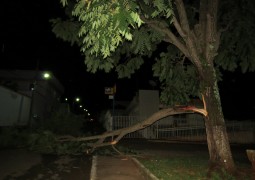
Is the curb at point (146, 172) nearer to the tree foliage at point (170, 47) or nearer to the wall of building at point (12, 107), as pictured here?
the tree foliage at point (170, 47)

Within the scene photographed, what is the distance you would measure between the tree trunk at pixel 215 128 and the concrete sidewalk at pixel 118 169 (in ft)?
8.42

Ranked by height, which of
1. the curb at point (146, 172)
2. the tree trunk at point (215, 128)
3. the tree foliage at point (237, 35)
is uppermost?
the tree foliage at point (237, 35)

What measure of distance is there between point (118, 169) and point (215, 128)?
12.3ft

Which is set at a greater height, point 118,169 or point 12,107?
point 12,107

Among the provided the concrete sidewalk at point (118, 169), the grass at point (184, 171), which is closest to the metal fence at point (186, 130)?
the concrete sidewalk at point (118, 169)

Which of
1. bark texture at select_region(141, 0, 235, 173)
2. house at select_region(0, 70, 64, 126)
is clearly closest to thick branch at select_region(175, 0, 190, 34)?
bark texture at select_region(141, 0, 235, 173)

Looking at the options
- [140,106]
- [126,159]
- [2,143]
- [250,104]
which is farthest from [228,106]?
[2,143]

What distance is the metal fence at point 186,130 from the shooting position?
80.9 feet

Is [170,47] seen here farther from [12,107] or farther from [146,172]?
[12,107]

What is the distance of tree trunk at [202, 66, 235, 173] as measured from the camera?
11.2 meters

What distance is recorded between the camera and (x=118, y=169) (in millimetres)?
11586

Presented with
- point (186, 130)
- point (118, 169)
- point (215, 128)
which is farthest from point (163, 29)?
point (186, 130)

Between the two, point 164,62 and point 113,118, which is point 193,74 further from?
point 113,118

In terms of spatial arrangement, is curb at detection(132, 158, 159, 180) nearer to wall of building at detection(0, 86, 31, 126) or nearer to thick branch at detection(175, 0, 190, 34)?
thick branch at detection(175, 0, 190, 34)
